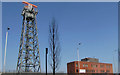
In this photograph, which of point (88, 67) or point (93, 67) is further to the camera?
point (93, 67)

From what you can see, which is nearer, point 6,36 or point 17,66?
point 6,36

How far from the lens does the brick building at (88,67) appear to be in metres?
60.2

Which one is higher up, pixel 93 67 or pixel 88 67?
pixel 88 67

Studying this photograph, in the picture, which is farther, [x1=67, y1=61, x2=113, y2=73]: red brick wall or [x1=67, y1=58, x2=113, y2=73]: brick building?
[x1=67, y1=61, x2=113, y2=73]: red brick wall

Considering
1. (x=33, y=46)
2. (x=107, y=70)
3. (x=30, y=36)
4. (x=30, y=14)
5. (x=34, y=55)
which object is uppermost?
(x=30, y=14)

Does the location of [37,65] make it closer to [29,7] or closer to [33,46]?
[33,46]

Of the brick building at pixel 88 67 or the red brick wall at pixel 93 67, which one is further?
the red brick wall at pixel 93 67

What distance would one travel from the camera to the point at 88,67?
6372 cm

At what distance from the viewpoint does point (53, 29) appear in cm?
2173

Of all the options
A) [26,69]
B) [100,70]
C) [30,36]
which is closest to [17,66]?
[26,69]

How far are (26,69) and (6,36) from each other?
1756 cm

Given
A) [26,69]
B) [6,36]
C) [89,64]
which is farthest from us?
[89,64]

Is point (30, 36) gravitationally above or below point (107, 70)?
above

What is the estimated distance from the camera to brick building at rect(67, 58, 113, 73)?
60.2 metres
